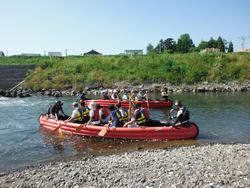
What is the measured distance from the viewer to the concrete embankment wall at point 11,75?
47341 mm

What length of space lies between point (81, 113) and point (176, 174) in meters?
9.62

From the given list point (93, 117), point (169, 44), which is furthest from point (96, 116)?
point (169, 44)

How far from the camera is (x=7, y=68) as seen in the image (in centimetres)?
5219

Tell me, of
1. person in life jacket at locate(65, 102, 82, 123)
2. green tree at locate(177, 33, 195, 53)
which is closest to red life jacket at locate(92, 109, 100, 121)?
person in life jacket at locate(65, 102, 82, 123)

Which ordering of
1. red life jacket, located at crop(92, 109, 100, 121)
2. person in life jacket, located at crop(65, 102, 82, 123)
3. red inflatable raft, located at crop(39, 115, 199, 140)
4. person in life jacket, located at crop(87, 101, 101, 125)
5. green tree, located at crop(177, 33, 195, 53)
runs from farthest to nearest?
1. green tree, located at crop(177, 33, 195, 53)
2. red life jacket, located at crop(92, 109, 100, 121)
3. person in life jacket, located at crop(65, 102, 82, 123)
4. person in life jacket, located at crop(87, 101, 101, 125)
5. red inflatable raft, located at crop(39, 115, 199, 140)

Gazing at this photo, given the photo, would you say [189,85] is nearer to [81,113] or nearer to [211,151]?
[81,113]

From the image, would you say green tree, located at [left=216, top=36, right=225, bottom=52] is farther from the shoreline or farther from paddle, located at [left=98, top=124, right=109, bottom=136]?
paddle, located at [left=98, top=124, right=109, bottom=136]

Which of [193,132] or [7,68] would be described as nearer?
[193,132]

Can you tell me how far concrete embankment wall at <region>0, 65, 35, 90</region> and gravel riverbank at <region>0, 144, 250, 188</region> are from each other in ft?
122

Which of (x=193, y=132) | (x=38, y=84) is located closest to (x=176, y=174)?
(x=193, y=132)

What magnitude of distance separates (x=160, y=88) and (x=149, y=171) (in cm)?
3237

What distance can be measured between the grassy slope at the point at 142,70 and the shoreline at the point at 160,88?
1546mm

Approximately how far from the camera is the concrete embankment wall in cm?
4734

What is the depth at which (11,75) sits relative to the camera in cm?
5062
